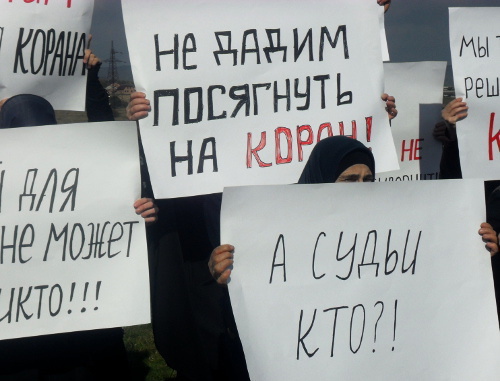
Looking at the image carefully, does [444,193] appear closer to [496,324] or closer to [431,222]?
[431,222]

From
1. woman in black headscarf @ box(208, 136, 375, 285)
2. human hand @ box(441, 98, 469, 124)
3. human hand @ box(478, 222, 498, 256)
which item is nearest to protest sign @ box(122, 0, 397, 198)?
woman in black headscarf @ box(208, 136, 375, 285)

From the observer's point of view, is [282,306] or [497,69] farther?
[497,69]

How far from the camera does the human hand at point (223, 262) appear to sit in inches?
111

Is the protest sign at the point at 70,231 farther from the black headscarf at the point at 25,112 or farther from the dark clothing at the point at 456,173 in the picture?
the dark clothing at the point at 456,173

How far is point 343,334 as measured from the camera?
296 cm

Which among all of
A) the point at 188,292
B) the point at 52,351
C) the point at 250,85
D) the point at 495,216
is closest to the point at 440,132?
the point at 495,216

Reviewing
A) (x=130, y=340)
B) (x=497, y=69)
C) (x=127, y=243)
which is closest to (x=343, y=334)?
(x=127, y=243)

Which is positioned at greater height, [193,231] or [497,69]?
[497,69]

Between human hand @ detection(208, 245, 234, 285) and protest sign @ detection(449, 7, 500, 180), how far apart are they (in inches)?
63.5

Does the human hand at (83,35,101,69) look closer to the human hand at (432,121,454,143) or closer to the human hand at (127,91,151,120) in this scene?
the human hand at (127,91,151,120)

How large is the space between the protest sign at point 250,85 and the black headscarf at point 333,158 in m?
0.11

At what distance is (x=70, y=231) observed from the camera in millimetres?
3107

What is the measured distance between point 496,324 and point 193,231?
1420 mm

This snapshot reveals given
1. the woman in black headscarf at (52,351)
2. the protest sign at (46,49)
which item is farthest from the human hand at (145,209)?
the protest sign at (46,49)
